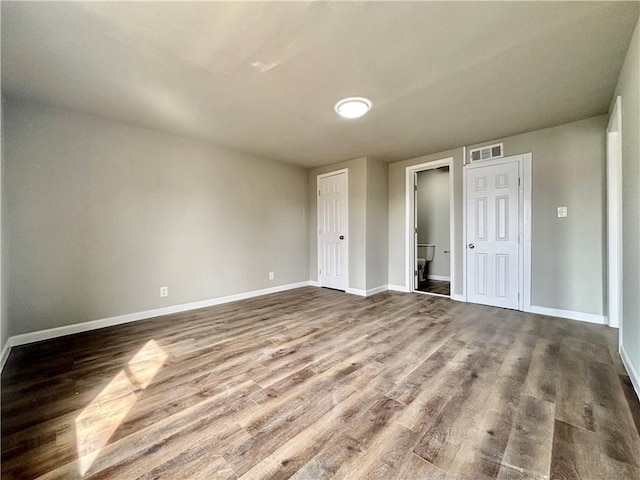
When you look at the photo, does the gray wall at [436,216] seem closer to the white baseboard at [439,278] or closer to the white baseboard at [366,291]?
the white baseboard at [439,278]

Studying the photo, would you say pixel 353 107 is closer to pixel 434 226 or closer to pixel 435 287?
pixel 435 287

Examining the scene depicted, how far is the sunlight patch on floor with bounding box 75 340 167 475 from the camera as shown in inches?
52.1

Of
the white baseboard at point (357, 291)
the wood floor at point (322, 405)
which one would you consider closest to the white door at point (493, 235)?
the wood floor at point (322, 405)

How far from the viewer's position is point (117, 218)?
123 inches

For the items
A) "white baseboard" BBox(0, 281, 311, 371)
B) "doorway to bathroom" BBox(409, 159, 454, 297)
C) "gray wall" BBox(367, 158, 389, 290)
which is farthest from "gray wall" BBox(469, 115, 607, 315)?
"white baseboard" BBox(0, 281, 311, 371)

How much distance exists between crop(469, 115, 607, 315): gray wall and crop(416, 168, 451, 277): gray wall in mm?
2363

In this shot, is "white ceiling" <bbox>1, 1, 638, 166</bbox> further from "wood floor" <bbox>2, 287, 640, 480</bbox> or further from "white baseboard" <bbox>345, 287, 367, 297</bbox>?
"white baseboard" <bbox>345, 287, 367, 297</bbox>

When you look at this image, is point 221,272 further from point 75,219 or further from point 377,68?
point 377,68

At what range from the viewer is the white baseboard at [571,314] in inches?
119

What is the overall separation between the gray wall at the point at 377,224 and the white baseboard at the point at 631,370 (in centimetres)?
289

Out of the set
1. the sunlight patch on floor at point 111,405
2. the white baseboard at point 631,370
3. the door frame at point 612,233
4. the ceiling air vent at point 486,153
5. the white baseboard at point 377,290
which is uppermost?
the ceiling air vent at point 486,153

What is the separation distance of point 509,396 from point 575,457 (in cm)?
46

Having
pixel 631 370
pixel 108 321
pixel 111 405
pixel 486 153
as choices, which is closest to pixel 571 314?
pixel 631 370

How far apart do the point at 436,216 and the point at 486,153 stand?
233 cm
